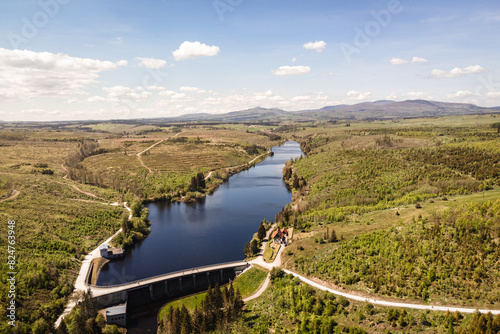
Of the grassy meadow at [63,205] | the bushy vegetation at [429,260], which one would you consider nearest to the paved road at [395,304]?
the bushy vegetation at [429,260]

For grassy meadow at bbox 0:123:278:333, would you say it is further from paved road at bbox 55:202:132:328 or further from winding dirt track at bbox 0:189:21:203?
paved road at bbox 55:202:132:328

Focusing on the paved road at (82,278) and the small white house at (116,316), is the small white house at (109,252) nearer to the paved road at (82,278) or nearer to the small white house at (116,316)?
the paved road at (82,278)

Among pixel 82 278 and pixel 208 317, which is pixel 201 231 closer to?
pixel 82 278

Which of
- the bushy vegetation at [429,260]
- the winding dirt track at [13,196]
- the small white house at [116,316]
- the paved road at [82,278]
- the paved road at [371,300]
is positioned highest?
the winding dirt track at [13,196]

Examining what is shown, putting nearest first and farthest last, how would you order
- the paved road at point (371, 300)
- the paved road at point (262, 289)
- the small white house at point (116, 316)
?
the paved road at point (371, 300) < the small white house at point (116, 316) < the paved road at point (262, 289)

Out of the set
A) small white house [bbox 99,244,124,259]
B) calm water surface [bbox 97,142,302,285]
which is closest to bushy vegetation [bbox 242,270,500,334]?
calm water surface [bbox 97,142,302,285]

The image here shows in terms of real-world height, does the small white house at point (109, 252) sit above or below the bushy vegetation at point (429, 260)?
below
